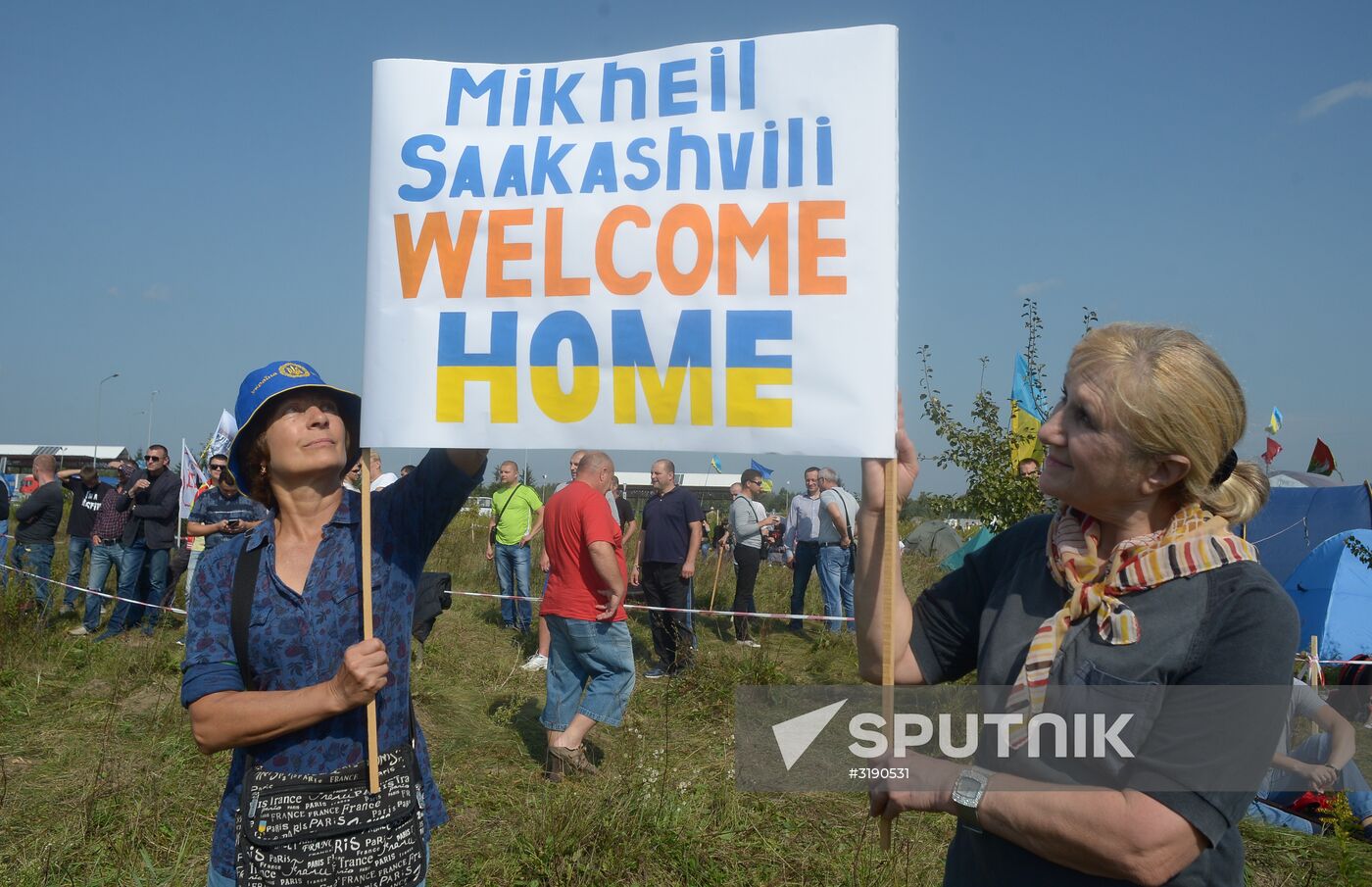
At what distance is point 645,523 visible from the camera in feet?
30.4

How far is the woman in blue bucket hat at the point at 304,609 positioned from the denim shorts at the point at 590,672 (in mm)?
3304

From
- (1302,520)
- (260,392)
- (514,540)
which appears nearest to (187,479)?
(514,540)

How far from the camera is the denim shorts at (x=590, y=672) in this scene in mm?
5602

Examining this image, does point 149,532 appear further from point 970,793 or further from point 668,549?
point 970,793

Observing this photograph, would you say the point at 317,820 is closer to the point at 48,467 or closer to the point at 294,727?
the point at 294,727

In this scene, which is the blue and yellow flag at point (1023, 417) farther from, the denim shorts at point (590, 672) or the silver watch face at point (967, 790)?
the silver watch face at point (967, 790)

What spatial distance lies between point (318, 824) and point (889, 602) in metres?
1.30

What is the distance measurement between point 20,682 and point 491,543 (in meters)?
5.20

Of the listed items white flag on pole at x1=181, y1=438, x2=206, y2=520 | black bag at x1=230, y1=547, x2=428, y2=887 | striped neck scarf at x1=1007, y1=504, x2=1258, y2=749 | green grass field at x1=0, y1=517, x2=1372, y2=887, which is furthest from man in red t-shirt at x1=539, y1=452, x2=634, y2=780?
white flag on pole at x1=181, y1=438, x2=206, y2=520

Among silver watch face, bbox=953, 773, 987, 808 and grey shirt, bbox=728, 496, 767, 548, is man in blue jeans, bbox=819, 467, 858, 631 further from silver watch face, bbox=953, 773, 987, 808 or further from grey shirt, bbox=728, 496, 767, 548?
silver watch face, bbox=953, 773, 987, 808

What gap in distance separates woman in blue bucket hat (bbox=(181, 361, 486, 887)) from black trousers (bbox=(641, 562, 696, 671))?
19.8ft

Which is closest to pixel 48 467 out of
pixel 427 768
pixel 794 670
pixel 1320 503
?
pixel 794 670

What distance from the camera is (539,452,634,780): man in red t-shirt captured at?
556 cm

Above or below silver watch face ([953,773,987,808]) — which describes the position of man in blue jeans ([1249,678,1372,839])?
below
